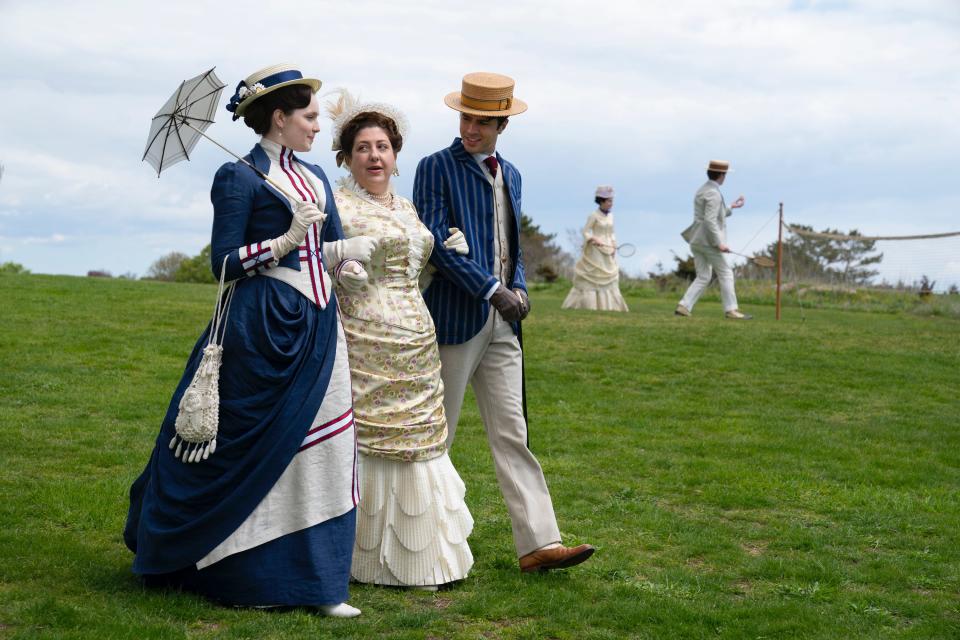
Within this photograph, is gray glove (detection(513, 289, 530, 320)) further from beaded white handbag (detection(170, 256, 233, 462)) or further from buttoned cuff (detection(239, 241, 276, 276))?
beaded white handbag (detection(170, 256, 233, 462))

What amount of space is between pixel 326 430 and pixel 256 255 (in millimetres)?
788

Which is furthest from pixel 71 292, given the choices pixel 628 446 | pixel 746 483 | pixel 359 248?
pixel 359 248

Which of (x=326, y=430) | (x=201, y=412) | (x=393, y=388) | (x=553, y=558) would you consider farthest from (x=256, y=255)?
(x=553, y=558)

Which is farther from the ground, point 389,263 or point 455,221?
point 455,221

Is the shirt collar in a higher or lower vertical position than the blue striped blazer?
higher

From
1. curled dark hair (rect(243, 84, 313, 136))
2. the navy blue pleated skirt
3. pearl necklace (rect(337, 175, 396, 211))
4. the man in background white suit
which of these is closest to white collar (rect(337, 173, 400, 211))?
pearl necklace (rect(337, 175, 396, 211))

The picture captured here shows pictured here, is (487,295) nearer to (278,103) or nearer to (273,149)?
(273,149)

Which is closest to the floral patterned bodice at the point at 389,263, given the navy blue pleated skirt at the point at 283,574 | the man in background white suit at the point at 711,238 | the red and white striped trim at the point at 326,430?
the red and white striped trim at the point at 326,430

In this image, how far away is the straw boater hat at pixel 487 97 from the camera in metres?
5.58

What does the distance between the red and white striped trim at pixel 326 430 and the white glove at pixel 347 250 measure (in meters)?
0.68

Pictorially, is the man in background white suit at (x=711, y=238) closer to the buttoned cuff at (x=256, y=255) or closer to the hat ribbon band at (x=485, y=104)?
the hat ribbon band at (x=485, y=104)

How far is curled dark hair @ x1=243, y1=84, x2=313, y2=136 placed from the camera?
16.3 ft

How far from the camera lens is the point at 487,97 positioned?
5594mm

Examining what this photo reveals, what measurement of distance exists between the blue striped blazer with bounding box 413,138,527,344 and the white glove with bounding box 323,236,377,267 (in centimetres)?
52
